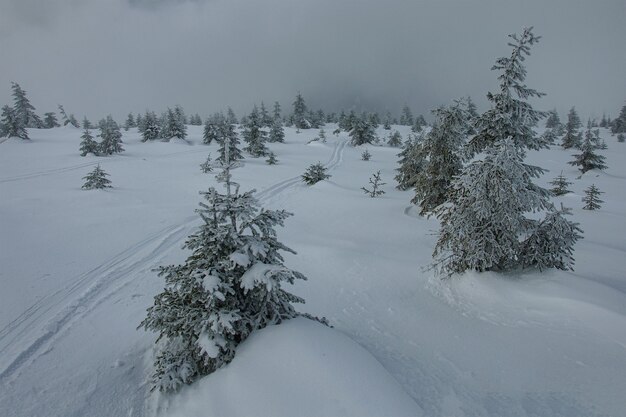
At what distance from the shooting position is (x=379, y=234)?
1722cm

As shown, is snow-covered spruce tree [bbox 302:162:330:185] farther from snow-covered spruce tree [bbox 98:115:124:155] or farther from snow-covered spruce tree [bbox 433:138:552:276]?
snow-covered spruce tree [bbox 98:115:124:155]

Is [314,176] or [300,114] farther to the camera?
[300,114]

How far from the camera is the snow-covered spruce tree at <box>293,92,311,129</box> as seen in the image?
8426 centimetres

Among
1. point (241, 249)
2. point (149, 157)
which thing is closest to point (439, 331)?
point (241, 249)

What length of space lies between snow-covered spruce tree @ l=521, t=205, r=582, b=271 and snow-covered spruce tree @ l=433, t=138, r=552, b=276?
0.28 metres

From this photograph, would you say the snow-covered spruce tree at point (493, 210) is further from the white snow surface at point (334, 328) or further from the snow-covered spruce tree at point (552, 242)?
the white snow surface at point (334, 328)

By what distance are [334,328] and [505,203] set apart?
6492 mm

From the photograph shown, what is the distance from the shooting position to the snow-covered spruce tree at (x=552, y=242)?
10047 mm

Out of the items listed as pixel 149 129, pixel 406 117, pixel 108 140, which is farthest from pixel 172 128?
pixel 406 117

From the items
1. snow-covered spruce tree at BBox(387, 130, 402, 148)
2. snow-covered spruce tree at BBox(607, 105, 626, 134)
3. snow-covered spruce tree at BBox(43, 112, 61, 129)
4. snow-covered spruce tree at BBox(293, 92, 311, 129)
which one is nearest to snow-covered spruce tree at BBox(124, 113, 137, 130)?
snow-covered spruce tree at BBox(43, 112, 61, 129)

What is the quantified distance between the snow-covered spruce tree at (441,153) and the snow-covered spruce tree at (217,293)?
15.9 metres

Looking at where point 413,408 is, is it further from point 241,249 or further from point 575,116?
point 575,116

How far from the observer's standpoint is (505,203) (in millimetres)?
9914

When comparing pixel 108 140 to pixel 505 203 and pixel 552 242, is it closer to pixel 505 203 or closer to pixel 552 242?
pixel 505 203
